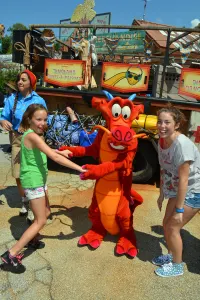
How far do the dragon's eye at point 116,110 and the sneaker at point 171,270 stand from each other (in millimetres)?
1471

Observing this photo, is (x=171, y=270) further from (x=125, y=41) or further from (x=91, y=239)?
(x=125, y=41)

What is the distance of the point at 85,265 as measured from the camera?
2.46 metres

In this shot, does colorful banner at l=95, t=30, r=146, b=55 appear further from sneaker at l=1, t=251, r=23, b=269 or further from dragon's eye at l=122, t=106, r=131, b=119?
sneaker at l=1, t=251, r=23, b=269

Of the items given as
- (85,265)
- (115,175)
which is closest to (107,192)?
(115,175)

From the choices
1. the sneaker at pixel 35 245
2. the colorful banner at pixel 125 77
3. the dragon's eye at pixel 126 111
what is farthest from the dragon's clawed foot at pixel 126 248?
the colorful banner at pixel 125 77

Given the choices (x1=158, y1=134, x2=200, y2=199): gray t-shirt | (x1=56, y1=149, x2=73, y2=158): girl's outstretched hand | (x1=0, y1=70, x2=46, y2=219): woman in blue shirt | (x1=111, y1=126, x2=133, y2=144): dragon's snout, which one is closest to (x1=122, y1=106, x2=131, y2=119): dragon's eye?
(x1=111, y1=126, x2=133, y2=144): dragon's snout

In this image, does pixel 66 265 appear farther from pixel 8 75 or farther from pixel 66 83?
pixel 8 75

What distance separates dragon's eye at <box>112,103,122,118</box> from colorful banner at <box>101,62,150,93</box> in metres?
1.78

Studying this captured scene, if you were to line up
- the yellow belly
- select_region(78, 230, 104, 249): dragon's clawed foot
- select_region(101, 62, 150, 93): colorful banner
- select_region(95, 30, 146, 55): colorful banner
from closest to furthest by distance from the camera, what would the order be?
the yellow belly < select_region(78, 230, 104, 249): dragon's clawed foot < select_region(101, 62, 150, 93): colorful banner < select_region(95, 30, 146, 55): colorful banner

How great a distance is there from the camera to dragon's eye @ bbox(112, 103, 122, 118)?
252 cm

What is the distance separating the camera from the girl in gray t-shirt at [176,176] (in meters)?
2.03

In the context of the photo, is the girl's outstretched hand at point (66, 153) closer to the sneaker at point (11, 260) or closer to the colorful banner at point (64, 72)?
the sneaker at point (11, 260)

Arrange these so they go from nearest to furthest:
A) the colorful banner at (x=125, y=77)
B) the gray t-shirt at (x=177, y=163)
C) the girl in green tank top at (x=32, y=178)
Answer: the gray t-shirt at (x=177, y=163) → the girl in green tank top at (x=32, y=178) → the colorful banner at (x=125, y=77)

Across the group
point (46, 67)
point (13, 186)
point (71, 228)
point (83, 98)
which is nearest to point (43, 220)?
point (71, 228)
